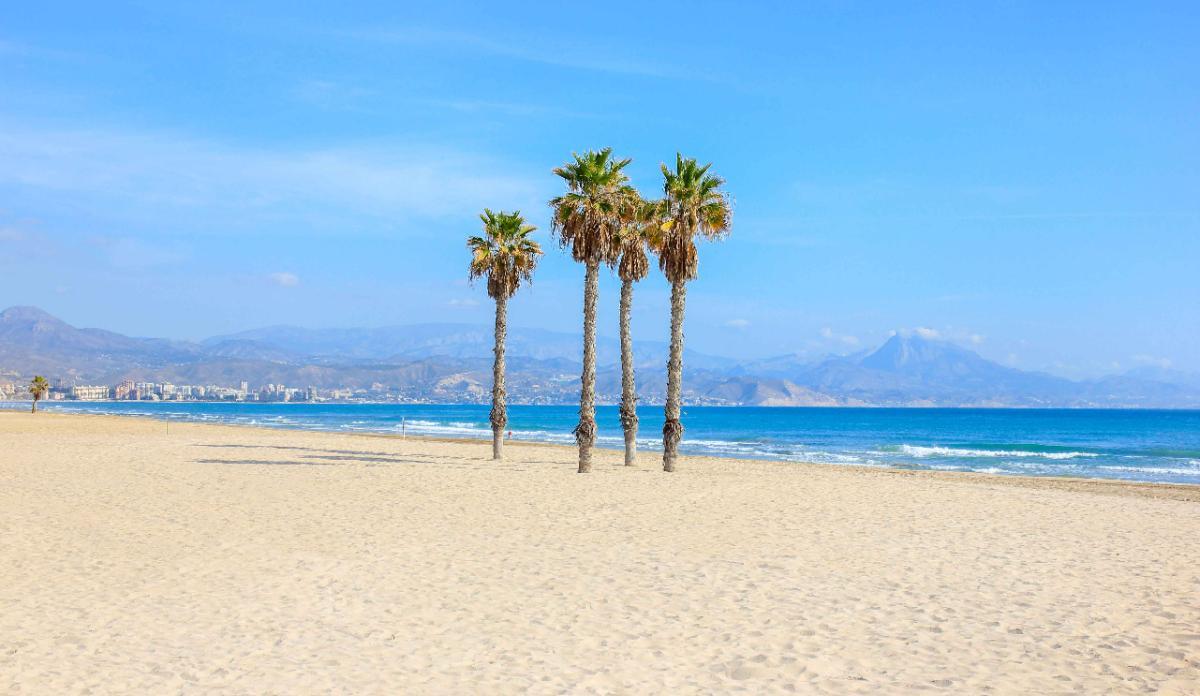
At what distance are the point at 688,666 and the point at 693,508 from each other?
1186 cm

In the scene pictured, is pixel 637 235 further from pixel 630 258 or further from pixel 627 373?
pixel 627 373

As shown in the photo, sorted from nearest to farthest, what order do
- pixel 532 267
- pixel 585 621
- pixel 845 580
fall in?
pixel 585 621 < pixel 845 580 < pixel 532 267

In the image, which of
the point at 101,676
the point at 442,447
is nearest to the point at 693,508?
the point at 101,676

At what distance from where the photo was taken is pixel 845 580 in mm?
12609

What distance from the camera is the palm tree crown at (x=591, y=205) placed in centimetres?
2930

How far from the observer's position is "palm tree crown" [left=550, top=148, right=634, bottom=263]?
2930 centimetres

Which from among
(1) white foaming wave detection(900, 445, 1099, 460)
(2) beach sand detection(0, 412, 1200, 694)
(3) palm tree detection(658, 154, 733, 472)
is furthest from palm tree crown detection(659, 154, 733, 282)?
(1) white foaming wave detection(900, 445, 1099, 460)

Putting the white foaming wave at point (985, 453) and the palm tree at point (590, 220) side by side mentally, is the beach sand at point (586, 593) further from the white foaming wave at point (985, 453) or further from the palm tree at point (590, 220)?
the white foaming wave at point (985, 453)

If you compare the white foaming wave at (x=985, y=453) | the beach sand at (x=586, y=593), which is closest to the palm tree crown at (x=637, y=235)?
the beach sand at (x=586, y=593)

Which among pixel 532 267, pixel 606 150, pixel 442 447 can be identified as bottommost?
pixel 442 447

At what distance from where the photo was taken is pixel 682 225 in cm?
3012

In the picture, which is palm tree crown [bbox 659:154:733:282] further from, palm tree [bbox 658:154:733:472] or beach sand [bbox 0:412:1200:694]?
beach sand [bbox 0:412:1200:694]

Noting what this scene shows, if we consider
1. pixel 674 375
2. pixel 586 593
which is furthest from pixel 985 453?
pixel 586 593

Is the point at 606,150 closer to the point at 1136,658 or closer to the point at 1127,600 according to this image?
the point at 1127,600
